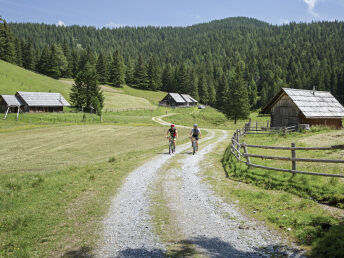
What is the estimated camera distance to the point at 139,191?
36.4 feet

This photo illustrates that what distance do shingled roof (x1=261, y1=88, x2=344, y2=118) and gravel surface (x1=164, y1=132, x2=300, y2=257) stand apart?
2763cm

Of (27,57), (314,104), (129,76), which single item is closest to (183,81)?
(129,76)

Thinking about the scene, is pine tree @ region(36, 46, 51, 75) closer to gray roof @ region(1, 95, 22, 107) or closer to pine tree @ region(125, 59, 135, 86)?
pine tree @ region(125, 59, 135, 86)

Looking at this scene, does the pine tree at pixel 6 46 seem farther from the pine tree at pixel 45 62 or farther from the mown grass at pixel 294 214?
the mown grass at pixel 294 214

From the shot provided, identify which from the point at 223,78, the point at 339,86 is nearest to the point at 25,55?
the point at 223,78

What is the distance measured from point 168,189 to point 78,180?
196 inches

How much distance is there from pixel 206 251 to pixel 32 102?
219 ft

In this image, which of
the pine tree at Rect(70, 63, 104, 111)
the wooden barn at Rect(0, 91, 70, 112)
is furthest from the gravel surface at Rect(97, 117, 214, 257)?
the pine tree at Rect(70, 63, 104, 111)

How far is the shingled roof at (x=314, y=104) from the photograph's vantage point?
33397 millimetres

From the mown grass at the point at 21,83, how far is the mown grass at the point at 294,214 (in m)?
74.6

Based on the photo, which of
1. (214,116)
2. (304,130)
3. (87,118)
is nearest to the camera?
(304,130)

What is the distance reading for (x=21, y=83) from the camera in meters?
77.4

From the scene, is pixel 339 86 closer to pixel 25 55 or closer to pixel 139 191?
pixel 139 191

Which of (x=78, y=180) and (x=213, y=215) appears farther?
(x=78, y=180)
